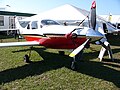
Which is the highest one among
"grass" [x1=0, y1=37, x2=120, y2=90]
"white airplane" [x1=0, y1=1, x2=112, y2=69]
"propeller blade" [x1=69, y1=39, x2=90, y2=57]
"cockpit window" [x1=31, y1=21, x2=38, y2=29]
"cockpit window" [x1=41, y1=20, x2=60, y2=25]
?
"cockpit window" [x1=41, y1=20, x2=60, y2=25]

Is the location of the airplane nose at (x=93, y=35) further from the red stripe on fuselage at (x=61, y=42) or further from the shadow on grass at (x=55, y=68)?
the shadow on grass at (x=55, y=68)

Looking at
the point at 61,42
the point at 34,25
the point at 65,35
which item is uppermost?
the point at 34,25

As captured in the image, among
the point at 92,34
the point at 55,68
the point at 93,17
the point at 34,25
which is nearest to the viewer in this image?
the point at 92,34

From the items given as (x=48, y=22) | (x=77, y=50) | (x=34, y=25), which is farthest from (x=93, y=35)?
(x=34, y=25)

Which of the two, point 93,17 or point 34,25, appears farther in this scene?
point 34,25

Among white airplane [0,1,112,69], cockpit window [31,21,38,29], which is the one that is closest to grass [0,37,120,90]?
white airplane [0,1,112,69]

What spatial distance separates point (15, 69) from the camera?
9438 millimetres

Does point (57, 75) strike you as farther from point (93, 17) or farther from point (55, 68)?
point (93, 17)

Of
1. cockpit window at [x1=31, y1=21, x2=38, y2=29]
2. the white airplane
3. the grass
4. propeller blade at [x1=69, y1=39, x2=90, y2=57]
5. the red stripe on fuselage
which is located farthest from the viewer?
cockpit window at [x1=31, y1=21, x2=38, y2=29]

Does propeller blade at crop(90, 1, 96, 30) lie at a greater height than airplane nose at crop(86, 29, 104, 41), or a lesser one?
greater

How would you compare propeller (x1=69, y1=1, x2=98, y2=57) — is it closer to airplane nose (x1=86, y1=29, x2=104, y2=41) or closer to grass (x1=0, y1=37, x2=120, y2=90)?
airplane nose (x1=86, y1=29, x2=104, y2=41)

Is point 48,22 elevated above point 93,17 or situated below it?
below

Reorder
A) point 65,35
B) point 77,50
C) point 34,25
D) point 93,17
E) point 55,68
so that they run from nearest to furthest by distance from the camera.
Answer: point 77,50 < point 65,35 < point 93,17 < point 55,68 < point 34,25

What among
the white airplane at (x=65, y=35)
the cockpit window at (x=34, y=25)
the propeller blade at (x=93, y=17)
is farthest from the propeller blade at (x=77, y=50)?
the cockpit window at (x=34, y=25)
